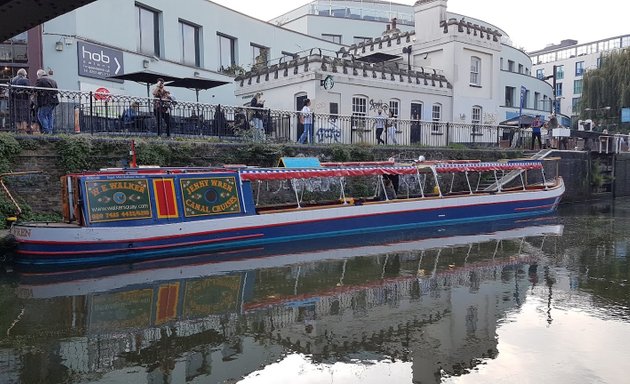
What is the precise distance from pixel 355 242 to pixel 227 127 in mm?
6104

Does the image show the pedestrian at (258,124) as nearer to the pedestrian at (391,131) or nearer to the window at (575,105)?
the pedestrian at (391,131)

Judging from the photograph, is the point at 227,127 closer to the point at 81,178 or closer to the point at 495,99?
the point at 81,178

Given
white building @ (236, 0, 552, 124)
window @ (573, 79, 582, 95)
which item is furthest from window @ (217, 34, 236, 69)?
window @ (573, 79, 582, 95)

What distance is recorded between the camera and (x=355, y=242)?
13602 mm

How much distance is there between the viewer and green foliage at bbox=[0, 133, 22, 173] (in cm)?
1142

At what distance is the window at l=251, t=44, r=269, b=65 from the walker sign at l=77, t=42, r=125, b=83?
9.99 metres

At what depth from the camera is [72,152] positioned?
12.4m

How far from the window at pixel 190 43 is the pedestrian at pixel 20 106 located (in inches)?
490

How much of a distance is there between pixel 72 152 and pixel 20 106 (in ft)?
5.91

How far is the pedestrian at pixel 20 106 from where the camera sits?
12.5m

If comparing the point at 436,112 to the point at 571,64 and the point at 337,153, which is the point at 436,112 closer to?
the point at 337,153

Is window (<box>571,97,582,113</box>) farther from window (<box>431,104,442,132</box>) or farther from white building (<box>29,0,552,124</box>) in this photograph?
window (<box>431,104,442,132</box>)

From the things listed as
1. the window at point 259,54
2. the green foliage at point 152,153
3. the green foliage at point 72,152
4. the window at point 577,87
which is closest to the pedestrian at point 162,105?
the green foliage at point 152,153

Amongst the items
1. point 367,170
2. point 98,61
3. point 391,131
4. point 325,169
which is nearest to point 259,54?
point 391,131
